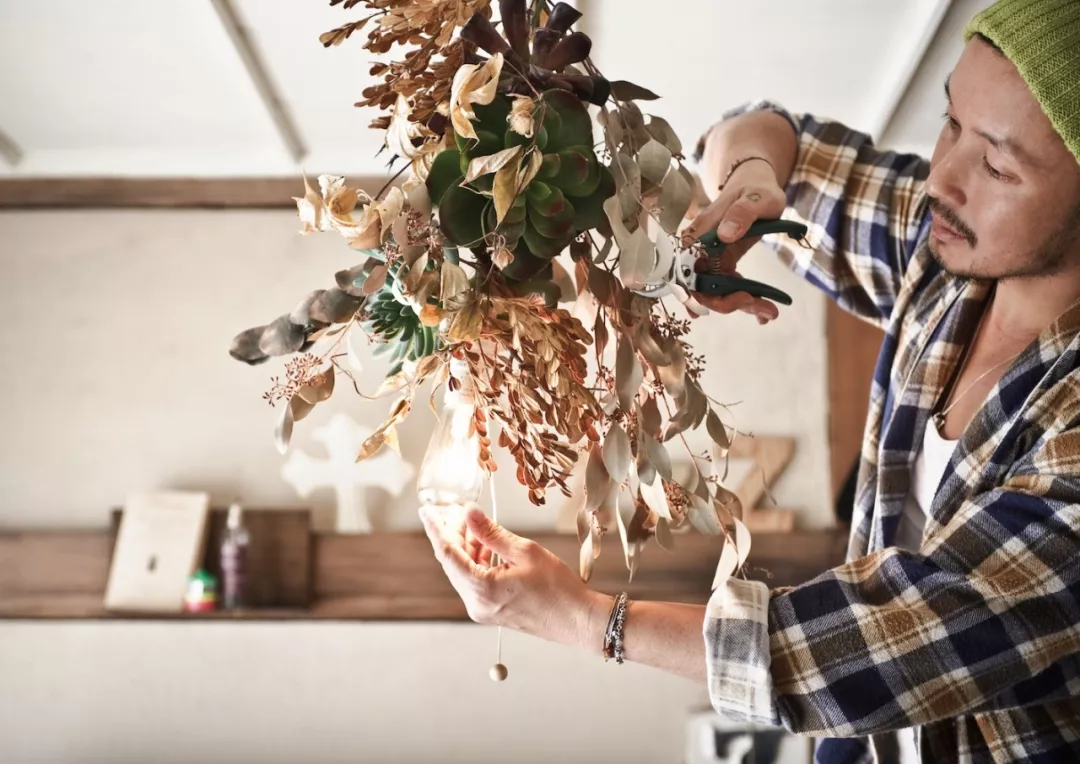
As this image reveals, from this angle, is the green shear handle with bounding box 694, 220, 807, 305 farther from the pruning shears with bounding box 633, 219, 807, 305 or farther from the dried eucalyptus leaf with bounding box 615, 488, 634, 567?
the dried eucalyptus leaf with bounding box 615, 488, 634, 567

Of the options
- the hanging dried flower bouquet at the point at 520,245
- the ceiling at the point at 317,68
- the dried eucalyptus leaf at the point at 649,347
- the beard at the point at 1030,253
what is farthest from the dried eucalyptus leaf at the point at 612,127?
the ceiling at the point at 317,68

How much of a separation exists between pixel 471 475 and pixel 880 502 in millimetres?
570

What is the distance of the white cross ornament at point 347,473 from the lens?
2.35 m

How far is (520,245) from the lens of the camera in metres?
0.56

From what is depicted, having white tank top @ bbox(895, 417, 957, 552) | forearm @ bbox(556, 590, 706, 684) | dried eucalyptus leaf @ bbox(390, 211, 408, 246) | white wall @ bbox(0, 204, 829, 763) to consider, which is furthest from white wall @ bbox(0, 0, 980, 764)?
dried eucalyptus leaf @ bbox(390, 211, 408, 246)

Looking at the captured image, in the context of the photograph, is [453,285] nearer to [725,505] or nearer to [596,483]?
[596,483]

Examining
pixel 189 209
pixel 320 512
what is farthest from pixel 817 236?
pixel 189 209

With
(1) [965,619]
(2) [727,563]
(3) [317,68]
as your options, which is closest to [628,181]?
(2) [727,563]

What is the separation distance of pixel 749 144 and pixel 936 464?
1.38 ft

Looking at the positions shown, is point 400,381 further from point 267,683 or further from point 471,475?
point 267,683

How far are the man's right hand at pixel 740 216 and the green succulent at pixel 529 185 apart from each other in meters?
0.11

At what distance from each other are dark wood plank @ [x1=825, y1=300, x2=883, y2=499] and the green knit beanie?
1605 millimetres

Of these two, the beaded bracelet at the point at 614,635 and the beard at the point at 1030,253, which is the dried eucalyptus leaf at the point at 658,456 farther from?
the beard at the point at 1030,253

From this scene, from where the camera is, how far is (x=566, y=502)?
92.0 inches
